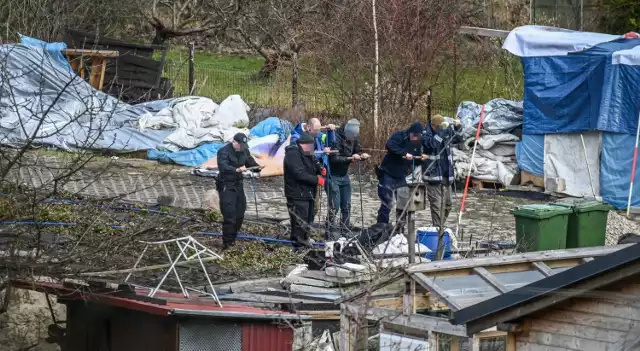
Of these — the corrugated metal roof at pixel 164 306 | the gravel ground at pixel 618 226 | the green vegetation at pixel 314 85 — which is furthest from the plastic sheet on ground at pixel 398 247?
the green vegetation at pixel 314 85

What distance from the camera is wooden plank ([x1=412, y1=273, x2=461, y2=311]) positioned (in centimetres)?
915

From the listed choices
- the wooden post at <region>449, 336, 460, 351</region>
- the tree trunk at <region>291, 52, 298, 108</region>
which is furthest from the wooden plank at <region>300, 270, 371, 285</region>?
the tree trunk at <region>291, 52, 298, 108</region>

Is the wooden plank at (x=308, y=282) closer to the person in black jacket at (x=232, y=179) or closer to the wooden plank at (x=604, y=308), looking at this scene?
the person in black jacket at (x=232, y=179)

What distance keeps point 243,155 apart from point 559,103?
8153 millimetres

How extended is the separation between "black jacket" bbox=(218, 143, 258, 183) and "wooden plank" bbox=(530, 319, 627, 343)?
23.9 ft

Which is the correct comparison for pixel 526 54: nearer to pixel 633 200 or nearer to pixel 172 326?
pixel 633 200

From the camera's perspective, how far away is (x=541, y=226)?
1530 cm

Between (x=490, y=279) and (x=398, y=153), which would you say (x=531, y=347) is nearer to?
(x=490, y=279)

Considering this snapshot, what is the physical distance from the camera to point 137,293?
12070 millimetres

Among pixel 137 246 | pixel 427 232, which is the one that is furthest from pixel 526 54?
pixel 137 246

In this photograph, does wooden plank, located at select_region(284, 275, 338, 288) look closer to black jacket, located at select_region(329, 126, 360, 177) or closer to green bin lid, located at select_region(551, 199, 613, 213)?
black jacket, located at select_region(329, 126, 360, 177)

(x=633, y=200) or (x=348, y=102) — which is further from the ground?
(x=348, y=102)

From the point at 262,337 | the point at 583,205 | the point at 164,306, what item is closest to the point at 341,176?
the point at 583,205

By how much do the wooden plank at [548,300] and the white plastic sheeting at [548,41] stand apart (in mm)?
13442
